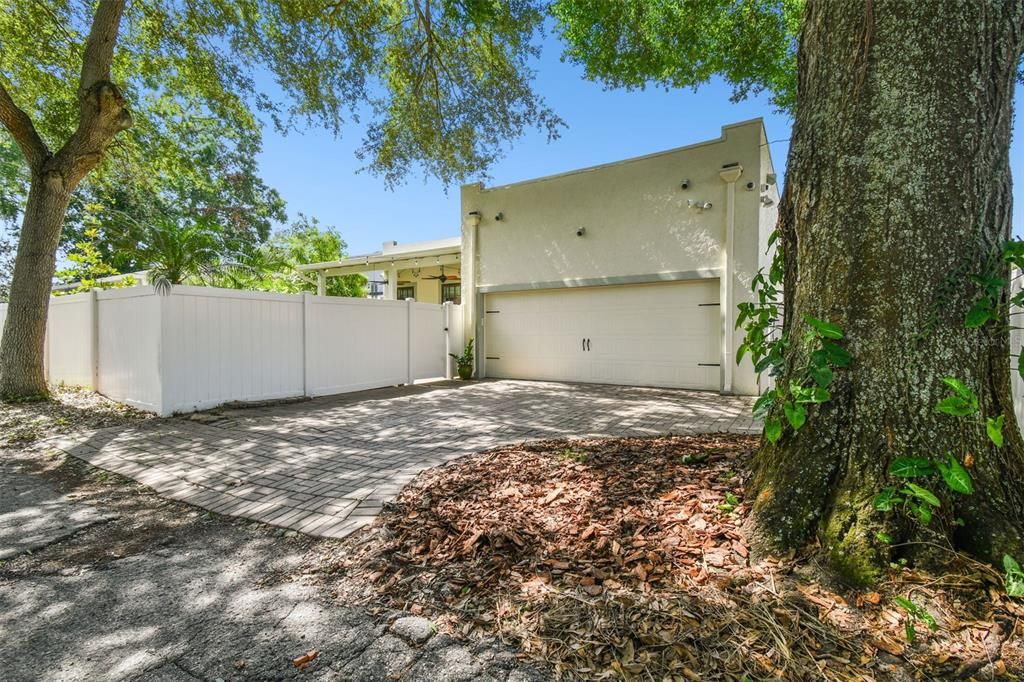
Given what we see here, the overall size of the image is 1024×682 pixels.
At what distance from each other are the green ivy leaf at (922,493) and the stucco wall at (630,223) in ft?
22.3

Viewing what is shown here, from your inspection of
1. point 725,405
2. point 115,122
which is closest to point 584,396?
point 725,405

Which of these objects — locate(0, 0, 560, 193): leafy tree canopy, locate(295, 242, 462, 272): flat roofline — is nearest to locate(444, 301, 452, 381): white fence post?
locate(295, 242, 462, 272): flat roofline

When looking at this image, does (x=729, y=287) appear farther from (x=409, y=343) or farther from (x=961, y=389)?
(x=961, y=389)

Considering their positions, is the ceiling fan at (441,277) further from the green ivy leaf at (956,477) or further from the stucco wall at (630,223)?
the green ivy leaf at (956,477)

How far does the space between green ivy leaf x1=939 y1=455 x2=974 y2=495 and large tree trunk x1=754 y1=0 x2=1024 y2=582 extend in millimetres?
123

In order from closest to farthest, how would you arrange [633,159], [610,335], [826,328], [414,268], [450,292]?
[826,328] < [633,159] < [610,335] < [414,268] < [450,292]

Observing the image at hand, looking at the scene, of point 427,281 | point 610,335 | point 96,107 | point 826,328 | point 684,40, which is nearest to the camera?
point 826,328

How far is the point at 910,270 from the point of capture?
1904 millimetres

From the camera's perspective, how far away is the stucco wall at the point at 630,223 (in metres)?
8.17

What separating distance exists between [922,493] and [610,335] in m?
8.05

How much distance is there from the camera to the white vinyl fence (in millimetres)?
6496

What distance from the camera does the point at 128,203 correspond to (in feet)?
59.0

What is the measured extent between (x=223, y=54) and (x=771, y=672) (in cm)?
1098

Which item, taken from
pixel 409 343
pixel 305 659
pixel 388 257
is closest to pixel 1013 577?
pixel 305 659
